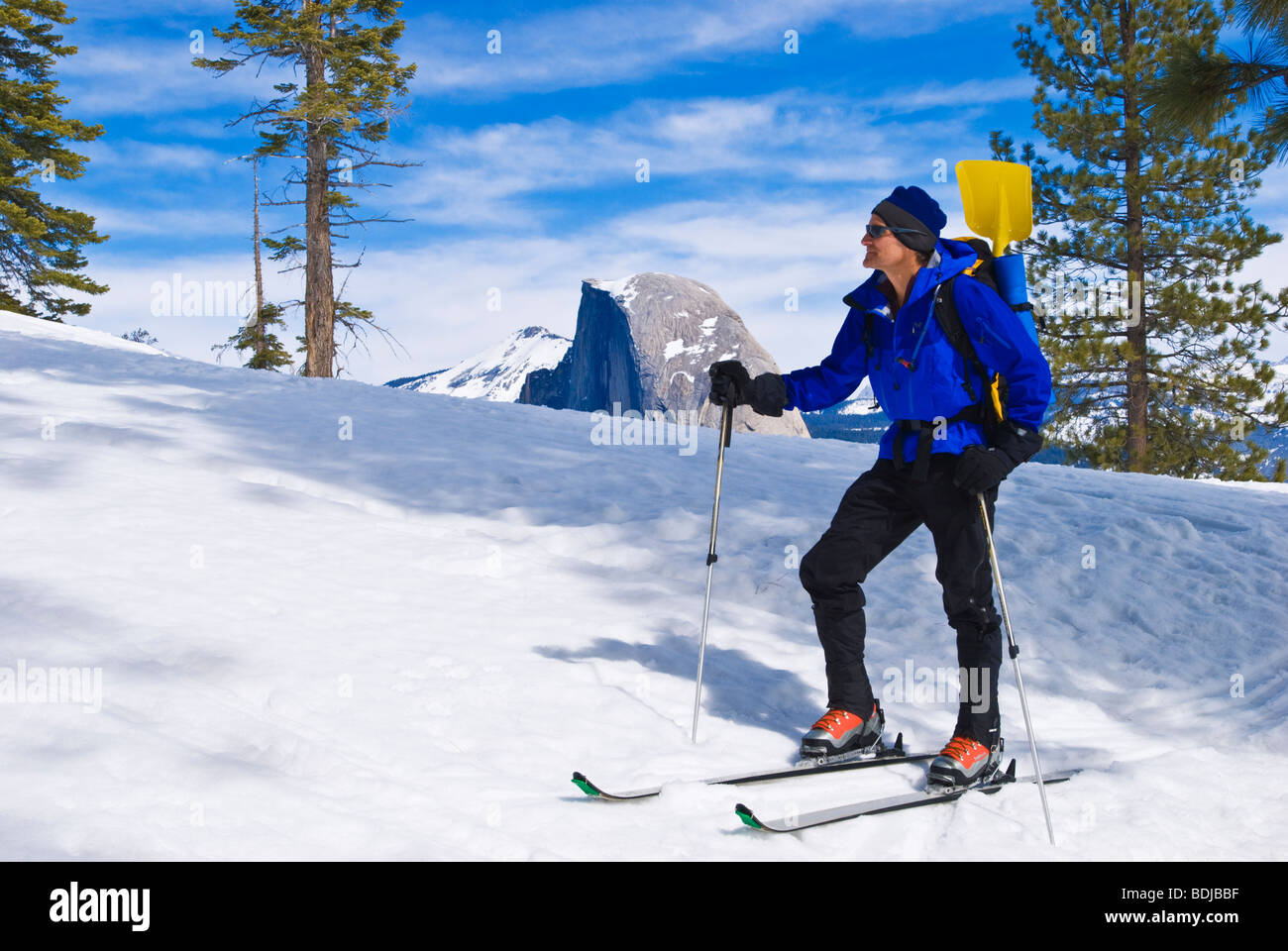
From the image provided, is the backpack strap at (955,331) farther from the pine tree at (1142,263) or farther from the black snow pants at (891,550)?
the pine tree at (1142,263)

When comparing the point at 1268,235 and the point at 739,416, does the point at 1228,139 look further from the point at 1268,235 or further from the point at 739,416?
the point at 739,416

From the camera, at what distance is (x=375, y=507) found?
7184 mm

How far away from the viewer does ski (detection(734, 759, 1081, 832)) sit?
9.40 ft

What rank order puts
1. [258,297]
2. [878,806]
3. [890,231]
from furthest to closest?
[258,297]
[890,231]
[878,806]

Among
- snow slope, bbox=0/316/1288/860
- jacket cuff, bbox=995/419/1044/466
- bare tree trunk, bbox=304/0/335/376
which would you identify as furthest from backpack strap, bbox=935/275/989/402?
bare tree trunk, bbox=304/0/335/376

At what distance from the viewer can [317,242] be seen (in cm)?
1898

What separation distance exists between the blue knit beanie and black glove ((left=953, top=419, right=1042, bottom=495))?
814mm

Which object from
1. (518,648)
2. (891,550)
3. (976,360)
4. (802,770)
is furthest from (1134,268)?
(802,770)

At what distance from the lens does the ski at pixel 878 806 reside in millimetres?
2865

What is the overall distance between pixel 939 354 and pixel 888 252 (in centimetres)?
49

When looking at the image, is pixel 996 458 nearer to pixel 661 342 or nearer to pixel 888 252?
pixel 888 252

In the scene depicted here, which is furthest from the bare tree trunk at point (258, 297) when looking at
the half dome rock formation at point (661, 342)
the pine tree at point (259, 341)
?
the half dome rock formation at point (661, 342)
